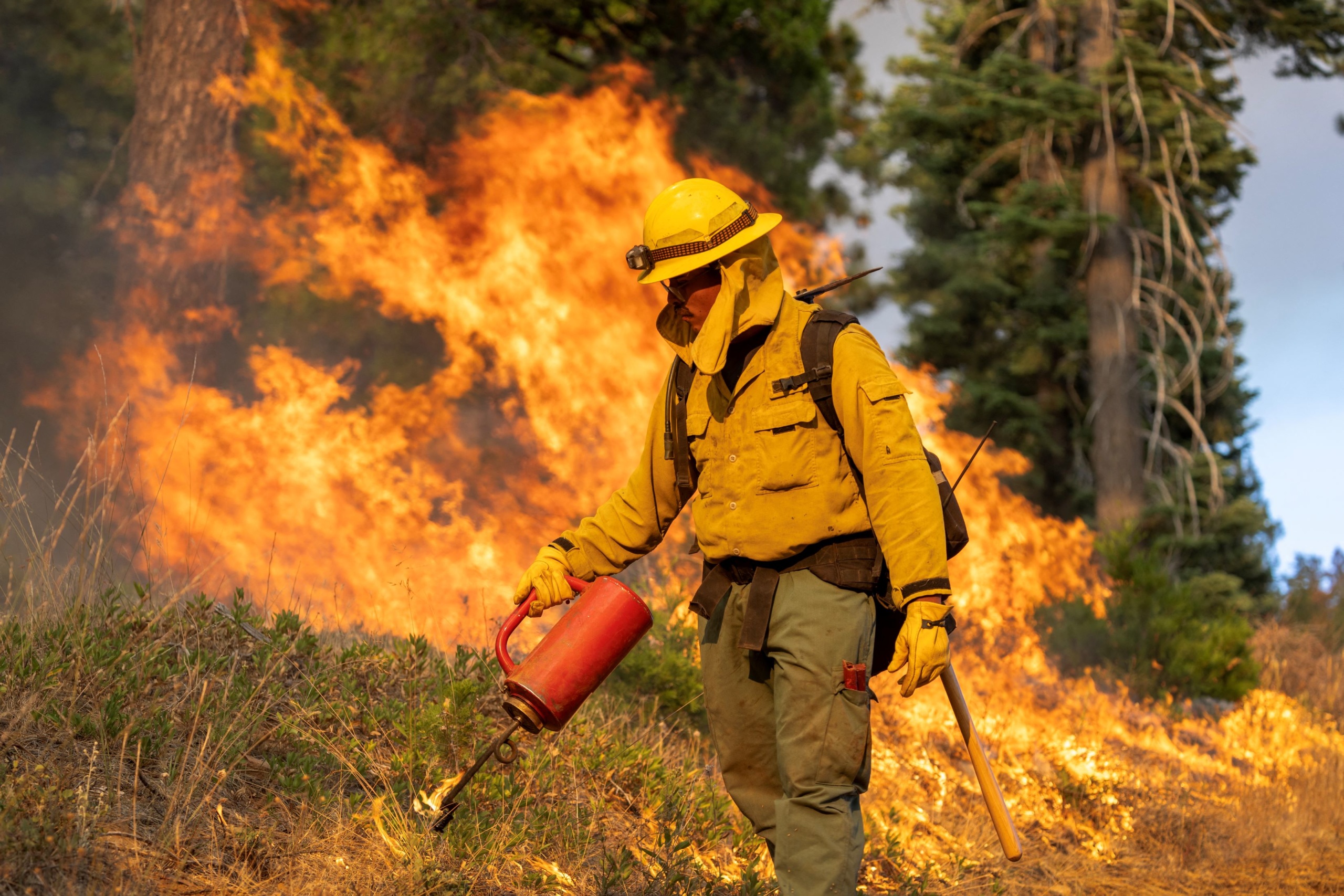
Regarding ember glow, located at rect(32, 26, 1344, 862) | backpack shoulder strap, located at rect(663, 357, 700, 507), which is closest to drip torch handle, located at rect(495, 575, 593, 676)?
backpack shoulder strap, located at rect(663, 357, 700, 507)

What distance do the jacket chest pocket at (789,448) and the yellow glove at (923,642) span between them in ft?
1.63

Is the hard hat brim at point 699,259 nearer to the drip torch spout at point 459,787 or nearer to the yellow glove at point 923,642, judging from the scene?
the yellow glove at point 923,642

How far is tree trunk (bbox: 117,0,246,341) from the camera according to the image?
943cm

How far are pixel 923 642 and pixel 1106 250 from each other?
11.9m

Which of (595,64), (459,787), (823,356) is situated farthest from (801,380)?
(595,64)

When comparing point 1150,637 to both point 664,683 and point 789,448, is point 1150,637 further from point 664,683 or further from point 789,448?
point 789,448

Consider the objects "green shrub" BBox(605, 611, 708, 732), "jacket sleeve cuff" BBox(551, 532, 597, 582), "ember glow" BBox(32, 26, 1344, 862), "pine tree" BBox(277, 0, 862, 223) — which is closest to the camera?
"jacket sleeve cuff" BBox(551, 532, 597, 582)

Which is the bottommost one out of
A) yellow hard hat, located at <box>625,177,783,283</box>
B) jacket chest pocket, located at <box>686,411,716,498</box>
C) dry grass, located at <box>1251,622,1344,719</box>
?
dry grass, located at <box>1251,622,1344,719</box>

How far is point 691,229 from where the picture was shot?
3.44 meters

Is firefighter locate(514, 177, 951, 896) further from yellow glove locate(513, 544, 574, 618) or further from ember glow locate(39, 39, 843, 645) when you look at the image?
ember glow locate(39, 39, 843, 645)

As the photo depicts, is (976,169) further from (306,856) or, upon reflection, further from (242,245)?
(306,856)

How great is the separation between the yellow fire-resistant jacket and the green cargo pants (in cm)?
18

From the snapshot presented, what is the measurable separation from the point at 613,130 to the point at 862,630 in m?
9.28

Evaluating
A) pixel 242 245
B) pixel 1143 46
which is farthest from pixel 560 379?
pixel 1143 46
